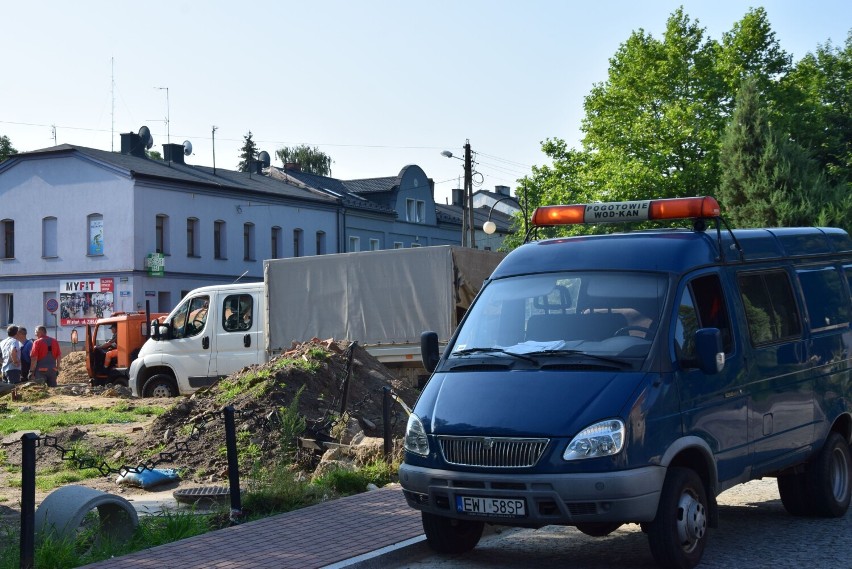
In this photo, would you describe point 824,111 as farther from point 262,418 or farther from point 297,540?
point 297,540

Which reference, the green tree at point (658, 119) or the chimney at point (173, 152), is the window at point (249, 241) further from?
the green tree at point (658, 119)

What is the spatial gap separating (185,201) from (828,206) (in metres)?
27.4

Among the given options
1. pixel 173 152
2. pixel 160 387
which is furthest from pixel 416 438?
pixel 173 152

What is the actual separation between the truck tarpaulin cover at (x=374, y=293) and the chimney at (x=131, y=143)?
112 ft

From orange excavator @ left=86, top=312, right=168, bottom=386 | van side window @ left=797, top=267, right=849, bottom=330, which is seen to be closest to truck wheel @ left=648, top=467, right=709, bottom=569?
van side window @ left=797, top=267, right=849, bottom=330

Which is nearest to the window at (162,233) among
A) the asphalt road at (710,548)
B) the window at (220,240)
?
the window at (220,240)

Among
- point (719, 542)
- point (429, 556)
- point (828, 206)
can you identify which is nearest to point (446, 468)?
point (429, 556)

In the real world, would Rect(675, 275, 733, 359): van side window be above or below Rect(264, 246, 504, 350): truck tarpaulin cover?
below

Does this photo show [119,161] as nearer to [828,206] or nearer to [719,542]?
[828,206]

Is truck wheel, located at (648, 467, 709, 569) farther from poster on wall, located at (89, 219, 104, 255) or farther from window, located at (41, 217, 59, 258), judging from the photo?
window, located at (41, 217, 59, 258)

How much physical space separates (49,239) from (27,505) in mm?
44870

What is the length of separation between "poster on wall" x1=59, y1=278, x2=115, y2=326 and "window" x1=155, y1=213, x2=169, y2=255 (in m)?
2.86

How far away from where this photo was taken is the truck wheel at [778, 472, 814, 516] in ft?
29.6

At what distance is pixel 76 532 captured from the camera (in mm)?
7961
